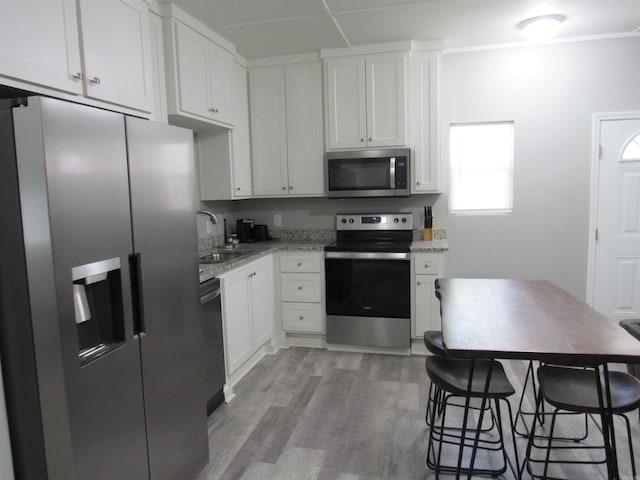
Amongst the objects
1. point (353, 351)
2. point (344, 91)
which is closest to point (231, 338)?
point (353, 351)

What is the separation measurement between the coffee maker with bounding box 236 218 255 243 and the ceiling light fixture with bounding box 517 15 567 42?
2754 millimetres

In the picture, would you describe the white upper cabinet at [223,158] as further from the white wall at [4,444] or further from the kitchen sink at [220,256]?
the white wall at [4,444]

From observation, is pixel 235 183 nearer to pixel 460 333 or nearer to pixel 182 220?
pixel 182 220

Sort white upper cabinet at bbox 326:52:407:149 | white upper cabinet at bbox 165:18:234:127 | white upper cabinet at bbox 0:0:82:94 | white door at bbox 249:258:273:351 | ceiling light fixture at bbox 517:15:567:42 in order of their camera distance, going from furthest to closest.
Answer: white upper cabinet at bbox 326:52:407:149 → white door at bbox 249:258:273:351 → ceiling light fixture at bbox 517:15:567:42 → white upper cabinet at bbox 165:18:234:127 → white upper cabinet at bbox 0:0:82:94

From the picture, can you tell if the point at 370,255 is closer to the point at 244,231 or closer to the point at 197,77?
the point at 244,231

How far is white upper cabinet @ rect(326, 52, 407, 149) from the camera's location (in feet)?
11.9

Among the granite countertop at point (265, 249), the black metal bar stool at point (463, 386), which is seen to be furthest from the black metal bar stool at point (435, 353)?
the granite countertop at point (265, 249)

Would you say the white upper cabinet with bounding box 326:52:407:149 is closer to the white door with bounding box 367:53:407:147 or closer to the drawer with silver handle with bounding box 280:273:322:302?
the white door with bounding box 367:53:407:147

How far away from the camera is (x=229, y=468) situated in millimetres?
2236

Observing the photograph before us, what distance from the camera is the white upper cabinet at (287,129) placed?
3.87 meters

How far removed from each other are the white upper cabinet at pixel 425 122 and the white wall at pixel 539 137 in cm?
23

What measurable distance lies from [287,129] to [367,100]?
0.75 metres

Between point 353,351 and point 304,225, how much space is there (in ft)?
4.25

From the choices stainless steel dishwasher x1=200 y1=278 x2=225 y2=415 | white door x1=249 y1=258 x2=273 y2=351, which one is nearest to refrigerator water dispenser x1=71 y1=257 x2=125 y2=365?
stainless steel dishwasher x1=200 y1=278 x2=225 y2=415
